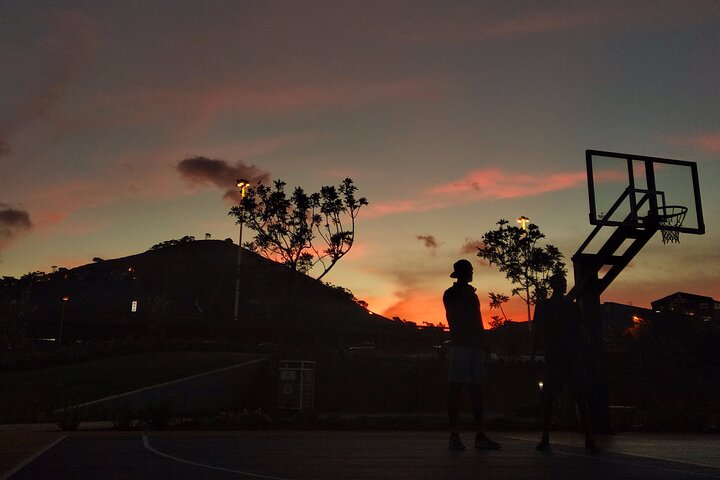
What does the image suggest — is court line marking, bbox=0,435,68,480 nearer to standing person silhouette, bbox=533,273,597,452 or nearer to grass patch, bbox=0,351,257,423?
standing person silhouette, bbox=533,273,597,452

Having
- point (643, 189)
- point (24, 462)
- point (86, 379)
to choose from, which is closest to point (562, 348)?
point (24, 462)

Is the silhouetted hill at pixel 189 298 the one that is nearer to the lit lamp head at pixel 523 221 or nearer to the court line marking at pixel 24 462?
the lit lamp head at pixel 523 221

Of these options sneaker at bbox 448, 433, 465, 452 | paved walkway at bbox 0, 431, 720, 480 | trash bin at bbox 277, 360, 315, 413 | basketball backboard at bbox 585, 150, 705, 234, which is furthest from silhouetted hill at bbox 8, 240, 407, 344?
sneaker at bbox 448, 433, 465, 452

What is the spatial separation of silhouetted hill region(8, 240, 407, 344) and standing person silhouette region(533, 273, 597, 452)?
35561 mm

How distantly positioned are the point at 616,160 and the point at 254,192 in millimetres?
31521

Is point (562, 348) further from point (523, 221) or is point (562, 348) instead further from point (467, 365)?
point (523, 221)

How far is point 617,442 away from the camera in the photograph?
7.34 metres

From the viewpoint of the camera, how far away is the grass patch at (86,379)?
16484 mm

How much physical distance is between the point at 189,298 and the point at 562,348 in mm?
113174

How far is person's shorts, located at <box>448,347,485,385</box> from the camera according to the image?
20.2 feet

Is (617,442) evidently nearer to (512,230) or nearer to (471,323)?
(471,323)

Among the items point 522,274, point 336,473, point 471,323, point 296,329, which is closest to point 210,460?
point 336,473

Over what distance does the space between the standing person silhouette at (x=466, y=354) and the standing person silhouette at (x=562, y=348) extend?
752 mm

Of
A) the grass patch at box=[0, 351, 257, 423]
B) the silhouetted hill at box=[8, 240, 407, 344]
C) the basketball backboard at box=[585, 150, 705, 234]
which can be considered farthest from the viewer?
the silhouetted hill at box=[8, 240, 407, 344]
